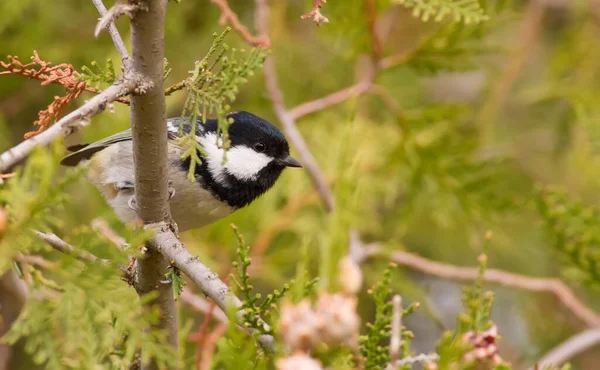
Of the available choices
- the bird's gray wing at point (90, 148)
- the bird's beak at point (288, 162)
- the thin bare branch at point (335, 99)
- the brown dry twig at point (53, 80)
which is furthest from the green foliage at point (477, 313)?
the thin bare branch at point (335, 99)

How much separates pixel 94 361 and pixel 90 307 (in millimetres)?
94

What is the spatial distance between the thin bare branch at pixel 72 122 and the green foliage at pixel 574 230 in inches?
59.9

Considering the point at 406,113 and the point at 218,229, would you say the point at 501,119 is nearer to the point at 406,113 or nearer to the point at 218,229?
the point at 406,113

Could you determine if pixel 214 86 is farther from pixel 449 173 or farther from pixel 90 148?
pixel 449 173

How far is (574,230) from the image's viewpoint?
2105 millimetres

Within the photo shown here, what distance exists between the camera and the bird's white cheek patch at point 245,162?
6.16 ft

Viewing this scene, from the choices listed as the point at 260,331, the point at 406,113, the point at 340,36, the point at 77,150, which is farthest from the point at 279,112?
the point at 260,331

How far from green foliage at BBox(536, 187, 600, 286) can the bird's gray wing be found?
4.30 ft

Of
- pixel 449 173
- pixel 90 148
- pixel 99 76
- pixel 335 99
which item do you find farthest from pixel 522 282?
pixel 99 76

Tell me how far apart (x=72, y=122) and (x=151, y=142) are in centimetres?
22

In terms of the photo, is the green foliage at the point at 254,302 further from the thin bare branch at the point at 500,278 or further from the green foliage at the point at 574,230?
the green foliage at the point at 574,230

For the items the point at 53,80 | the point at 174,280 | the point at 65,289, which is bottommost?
the point at 65,289

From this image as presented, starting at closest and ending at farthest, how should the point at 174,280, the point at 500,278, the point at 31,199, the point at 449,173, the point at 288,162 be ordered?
the point at 31,199 < the point at 174,280 < the point at 288,162 < the point at 500,278 < the point at 449,173

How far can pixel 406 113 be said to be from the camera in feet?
8.50
